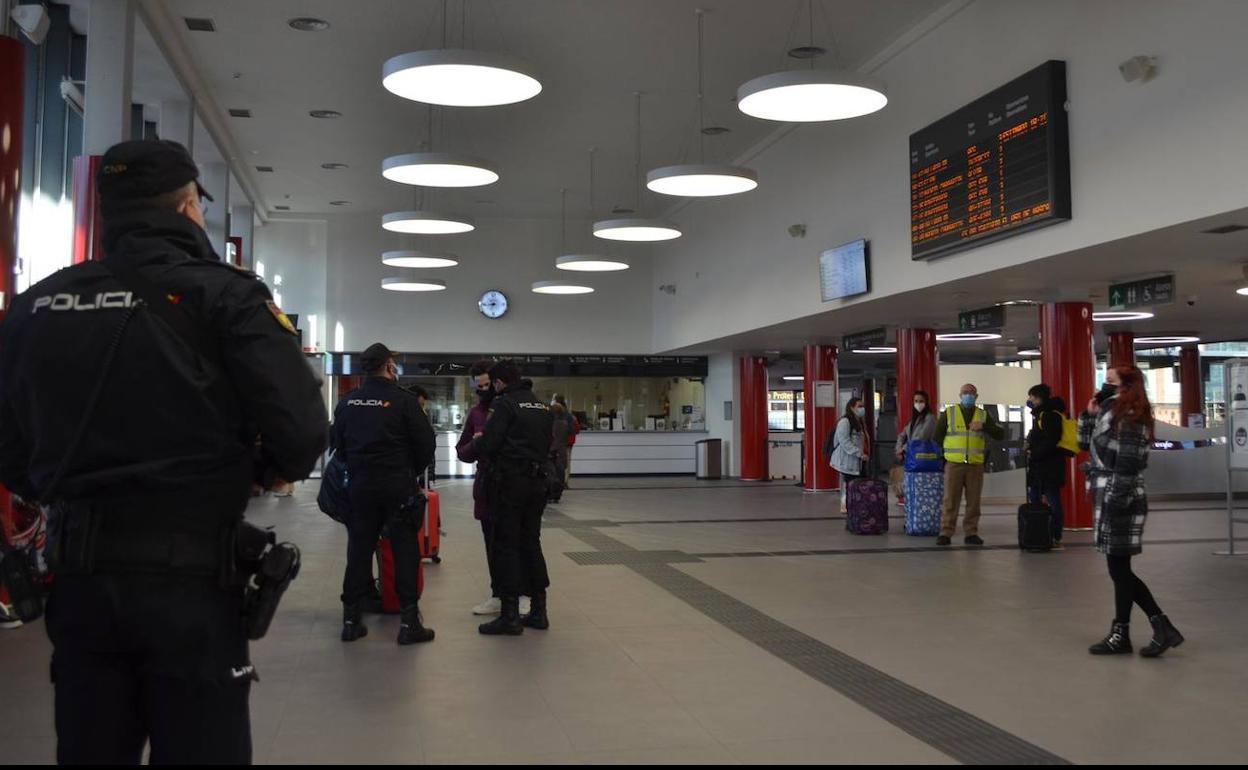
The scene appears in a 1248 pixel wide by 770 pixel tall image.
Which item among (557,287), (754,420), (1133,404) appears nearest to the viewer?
(1133,404)

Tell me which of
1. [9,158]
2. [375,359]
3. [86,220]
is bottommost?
[375,359]

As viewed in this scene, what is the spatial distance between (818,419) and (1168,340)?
7692 mm

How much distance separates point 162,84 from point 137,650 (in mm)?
13129

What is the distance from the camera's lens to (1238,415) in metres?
10.4

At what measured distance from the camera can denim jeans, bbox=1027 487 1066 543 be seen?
35.2 feet

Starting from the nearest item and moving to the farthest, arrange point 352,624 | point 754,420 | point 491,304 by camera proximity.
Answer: point 352,624, point 754,420, point 491,304

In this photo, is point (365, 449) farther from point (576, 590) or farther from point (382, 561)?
point (576, 590)

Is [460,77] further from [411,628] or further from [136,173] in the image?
[136,173]

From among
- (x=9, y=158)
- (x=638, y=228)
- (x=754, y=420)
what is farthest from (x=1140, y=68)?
(x=754, y=420)

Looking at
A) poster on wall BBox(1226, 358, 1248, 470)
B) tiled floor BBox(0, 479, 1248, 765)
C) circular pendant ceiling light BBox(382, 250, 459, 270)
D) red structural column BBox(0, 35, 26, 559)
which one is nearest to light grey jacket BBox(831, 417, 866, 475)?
tiled floor BBox(0, 479, 1248, 765)

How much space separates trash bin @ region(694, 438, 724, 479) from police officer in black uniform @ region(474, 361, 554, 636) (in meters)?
17.7

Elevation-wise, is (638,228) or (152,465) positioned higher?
(638,228)

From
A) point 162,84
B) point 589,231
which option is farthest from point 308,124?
point 589,231

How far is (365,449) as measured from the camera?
20.7 feet
